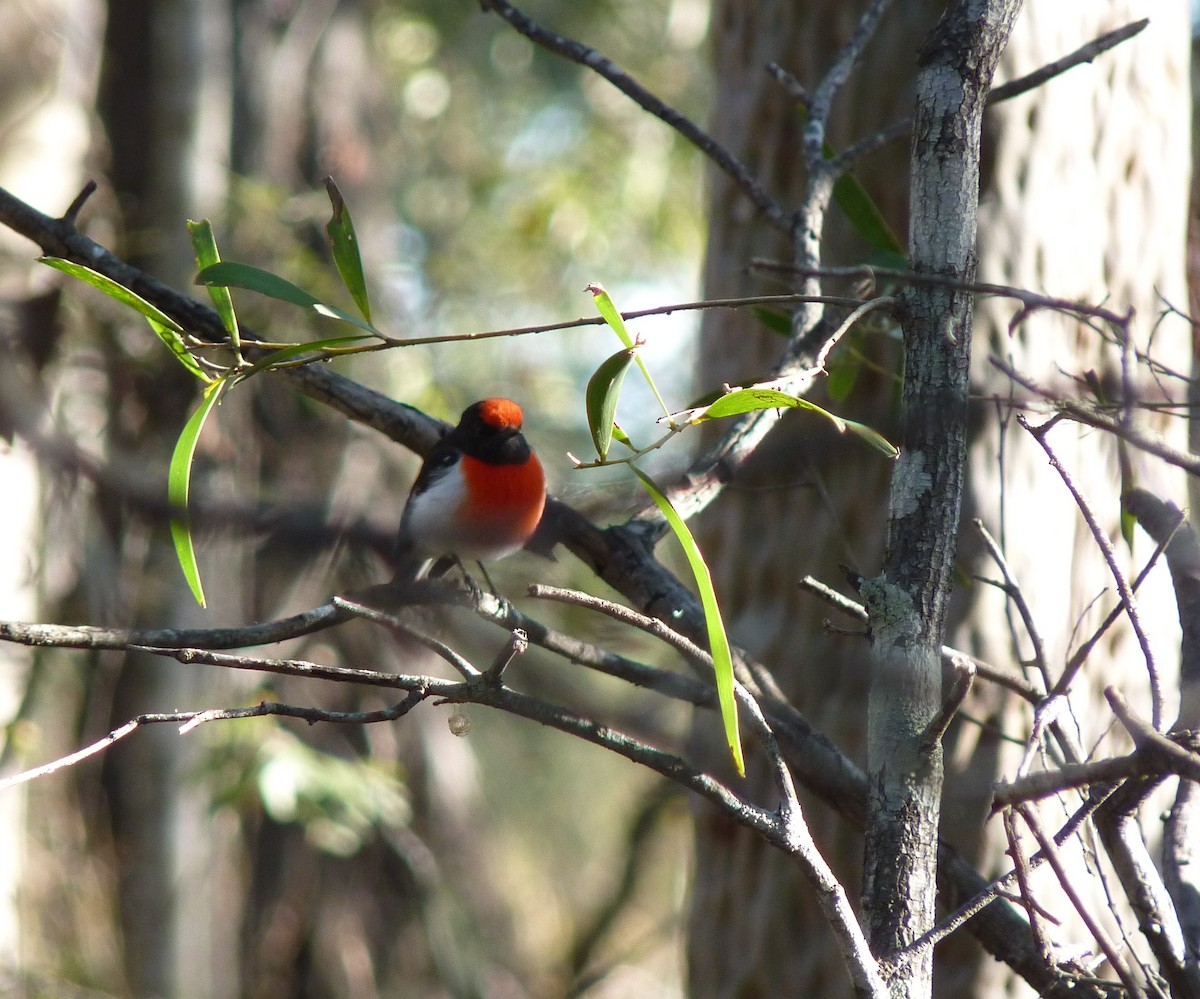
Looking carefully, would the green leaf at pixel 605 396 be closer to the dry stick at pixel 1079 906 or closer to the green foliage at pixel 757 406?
the green foliage at pixel 757 406

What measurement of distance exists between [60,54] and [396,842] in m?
3.86

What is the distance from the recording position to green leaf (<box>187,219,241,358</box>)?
1.25 metres

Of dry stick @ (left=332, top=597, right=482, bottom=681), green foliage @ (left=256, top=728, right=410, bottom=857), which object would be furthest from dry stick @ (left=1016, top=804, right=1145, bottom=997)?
green foliage @ (left=256, top=728, right=410, bottom=857)

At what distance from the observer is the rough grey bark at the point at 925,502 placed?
3.15 feet

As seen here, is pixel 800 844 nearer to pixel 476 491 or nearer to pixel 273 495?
pixel 476 491

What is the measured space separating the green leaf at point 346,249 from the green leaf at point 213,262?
14 cm

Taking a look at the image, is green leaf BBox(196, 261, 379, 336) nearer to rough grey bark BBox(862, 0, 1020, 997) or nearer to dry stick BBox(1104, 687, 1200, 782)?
rough grey bark BBox(862, 0, 1020, 997)

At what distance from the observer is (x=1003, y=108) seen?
1.98 metres

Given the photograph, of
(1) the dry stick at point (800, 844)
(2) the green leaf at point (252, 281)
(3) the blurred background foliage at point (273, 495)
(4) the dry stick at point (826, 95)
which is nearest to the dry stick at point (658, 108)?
(4) the dry stick at point (826, 95)

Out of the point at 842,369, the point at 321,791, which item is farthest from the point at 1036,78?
the point at 321,791

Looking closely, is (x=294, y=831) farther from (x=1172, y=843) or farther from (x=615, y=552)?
(x=1172, y=843)

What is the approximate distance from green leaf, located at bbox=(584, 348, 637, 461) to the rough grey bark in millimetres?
278

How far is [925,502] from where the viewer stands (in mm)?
1004

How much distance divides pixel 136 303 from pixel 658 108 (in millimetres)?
948
